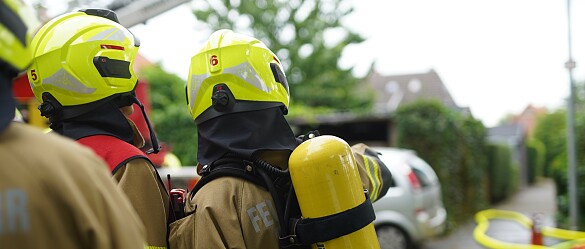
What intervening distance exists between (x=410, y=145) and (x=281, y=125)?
8817 mm

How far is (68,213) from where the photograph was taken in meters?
1.02

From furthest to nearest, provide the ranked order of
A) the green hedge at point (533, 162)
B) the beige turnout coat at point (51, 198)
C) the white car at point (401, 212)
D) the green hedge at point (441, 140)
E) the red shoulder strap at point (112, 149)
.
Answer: the green hedge at point (533, 162) → the green hedge at point (441, 140) → the white car at point (401, 212) → the red shoulder strap at point (112, 149) → the beige turnout coat at point (51, 198)

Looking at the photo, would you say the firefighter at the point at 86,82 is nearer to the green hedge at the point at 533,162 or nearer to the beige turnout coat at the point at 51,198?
the beige turnout coat at the point at 51,198

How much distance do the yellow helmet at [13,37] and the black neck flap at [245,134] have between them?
1090 millimetres

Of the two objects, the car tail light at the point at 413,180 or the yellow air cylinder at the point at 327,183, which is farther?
the car tail light at the point at 413,180

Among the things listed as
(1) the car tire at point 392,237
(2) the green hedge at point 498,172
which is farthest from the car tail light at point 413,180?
(2) the green hedge at point 498,172

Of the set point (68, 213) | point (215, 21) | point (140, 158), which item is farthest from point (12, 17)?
point (215, 21)

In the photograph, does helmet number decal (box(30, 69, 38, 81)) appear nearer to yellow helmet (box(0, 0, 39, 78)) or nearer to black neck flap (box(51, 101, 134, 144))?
black neck flap (box(51, 101, 134, 144))

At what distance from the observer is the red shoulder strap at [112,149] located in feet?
6.69

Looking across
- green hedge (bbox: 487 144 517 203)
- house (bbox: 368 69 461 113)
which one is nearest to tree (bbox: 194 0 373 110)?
green hedge (bbox: 487 144 517 203)

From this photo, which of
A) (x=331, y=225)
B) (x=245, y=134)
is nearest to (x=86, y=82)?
(x=245, y=134)

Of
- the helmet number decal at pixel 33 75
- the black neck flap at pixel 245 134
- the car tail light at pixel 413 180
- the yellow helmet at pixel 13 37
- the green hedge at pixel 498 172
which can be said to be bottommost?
the green hedge at pixel 498 172

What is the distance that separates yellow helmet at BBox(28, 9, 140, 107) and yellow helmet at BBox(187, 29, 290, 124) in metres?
0.32

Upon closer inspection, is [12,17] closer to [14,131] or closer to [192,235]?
[14,131]
